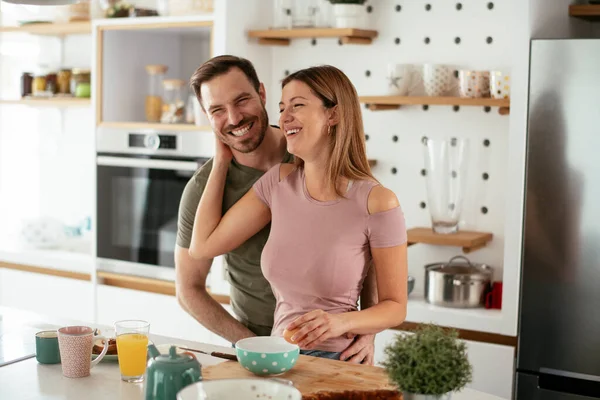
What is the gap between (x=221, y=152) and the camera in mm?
2475

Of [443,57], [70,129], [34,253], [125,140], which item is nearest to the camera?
[443,57]

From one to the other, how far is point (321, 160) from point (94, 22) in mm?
2160

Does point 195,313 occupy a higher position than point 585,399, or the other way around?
point 195,313

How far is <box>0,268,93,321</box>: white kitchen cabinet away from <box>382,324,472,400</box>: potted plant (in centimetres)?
286

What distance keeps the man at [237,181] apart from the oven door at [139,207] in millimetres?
1172

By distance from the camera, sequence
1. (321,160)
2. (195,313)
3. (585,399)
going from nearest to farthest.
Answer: (321,160) → (195,313) → (585,399)

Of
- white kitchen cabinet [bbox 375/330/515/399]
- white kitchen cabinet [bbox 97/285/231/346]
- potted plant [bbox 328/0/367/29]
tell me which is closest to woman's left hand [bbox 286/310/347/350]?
white kitchen cabinet [bbox 375/330/515/399]

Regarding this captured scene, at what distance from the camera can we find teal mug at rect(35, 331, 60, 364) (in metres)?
1.98

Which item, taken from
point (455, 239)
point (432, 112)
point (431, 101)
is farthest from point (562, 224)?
point (432, 112)

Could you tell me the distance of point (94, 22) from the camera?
3.99m

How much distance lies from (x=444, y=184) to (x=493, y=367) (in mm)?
724

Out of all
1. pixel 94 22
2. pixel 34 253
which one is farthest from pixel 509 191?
pixel 34 253

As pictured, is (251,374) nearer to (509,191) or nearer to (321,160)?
(321,160)

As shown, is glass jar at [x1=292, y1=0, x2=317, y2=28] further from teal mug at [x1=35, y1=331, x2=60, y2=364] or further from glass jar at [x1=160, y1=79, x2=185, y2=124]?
teal mug at [x1=35, y1=331, x2=60, y2=364]
